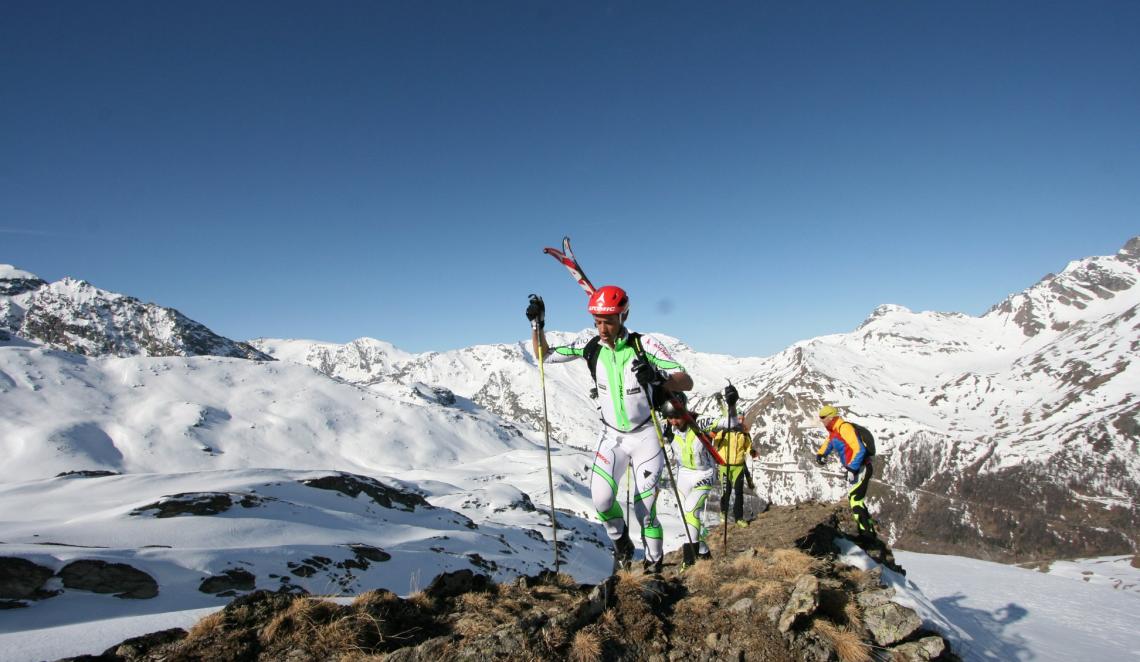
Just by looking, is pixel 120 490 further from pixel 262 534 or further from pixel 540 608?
pixel 540 608

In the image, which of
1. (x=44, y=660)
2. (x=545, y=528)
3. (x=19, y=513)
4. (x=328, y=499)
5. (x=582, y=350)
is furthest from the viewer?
(x=545, y=528)

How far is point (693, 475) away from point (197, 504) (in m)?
42.2

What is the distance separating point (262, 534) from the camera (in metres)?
32.6

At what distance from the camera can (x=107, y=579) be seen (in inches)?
589

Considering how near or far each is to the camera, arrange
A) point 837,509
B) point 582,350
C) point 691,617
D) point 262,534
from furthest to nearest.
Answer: point 262,534, point 837,509, point 582,350, point 691,617

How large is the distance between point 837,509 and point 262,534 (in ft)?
113

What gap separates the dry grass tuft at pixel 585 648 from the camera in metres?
4.81

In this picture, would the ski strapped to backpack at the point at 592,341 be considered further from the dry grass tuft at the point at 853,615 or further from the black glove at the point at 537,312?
the dry grass tuft at the point at 853,615

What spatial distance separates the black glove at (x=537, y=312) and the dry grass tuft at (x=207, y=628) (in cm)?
576

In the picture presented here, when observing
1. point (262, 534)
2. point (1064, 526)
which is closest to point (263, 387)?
point (262, 534)

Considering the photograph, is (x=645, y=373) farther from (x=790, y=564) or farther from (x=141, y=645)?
(x=141, y=645)

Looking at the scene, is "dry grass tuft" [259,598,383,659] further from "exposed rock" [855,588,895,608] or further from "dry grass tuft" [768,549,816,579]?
"exposed rock" [855,588,895,608]

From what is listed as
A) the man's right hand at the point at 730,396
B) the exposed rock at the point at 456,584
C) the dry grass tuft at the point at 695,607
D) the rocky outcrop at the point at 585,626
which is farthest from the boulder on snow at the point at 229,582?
the dry grass tuft at the point at 695,607

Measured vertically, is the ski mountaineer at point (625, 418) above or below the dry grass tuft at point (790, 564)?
above
